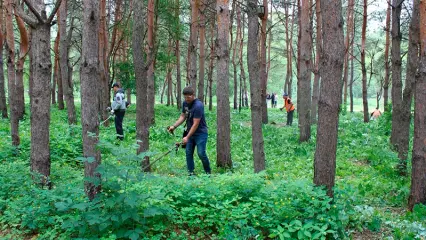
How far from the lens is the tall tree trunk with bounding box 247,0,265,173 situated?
715 centimetres

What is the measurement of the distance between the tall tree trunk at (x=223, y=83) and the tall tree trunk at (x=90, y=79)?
13.9 ft

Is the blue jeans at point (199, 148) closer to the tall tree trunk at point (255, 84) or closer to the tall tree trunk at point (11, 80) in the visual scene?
the tall tree trunk at point (255, 84)

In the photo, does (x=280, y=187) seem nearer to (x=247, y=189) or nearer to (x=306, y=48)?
(x=247, y=189)

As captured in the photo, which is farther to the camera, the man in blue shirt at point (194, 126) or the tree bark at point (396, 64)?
the tree bark at point (396, 64)

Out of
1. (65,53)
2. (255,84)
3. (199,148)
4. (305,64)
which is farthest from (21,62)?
(305,64)

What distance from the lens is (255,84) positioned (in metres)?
7.39

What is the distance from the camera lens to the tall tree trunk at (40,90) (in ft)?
18.5

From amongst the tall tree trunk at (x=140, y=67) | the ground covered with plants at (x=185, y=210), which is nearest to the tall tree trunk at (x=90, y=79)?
the ground covered with plants at (x=185, y=210)

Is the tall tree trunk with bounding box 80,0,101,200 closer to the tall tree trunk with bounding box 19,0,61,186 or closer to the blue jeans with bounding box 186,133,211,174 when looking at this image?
the tall tree trunk with bounding box 19,0,61,186

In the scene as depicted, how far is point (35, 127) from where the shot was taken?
5.87 meters

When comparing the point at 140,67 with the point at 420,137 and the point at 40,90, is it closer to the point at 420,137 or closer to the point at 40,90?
the point at 40,90

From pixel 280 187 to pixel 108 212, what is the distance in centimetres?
222

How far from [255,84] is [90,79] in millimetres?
3532

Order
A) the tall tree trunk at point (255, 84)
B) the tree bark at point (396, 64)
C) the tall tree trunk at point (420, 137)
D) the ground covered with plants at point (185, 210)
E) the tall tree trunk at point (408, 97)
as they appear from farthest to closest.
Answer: the tree bark at point (396, 64) < the tall tree trunk at point (408, 97) < the tall tree trunk at point (255, 84) < the tall tree trunk at point (420, 137) < the ground covered with plants at point (185, 210)
